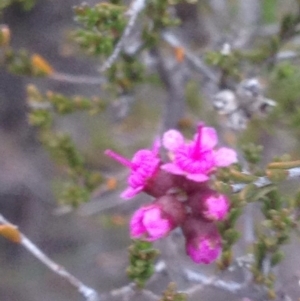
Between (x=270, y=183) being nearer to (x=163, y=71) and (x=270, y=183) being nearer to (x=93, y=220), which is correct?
(x=163, y=71)

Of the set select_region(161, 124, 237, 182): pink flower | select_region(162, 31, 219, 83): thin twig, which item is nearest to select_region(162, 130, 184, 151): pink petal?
Result: select_region(161, 124, 237, 182): pink flower

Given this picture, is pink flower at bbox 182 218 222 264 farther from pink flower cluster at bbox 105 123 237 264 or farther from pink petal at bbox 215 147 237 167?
pink petal at bbox 215 147 237 167

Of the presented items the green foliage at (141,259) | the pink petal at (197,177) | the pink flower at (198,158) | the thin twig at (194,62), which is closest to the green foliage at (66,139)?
the thin twig at (194,62)

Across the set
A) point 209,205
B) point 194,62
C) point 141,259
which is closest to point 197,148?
point 209,205

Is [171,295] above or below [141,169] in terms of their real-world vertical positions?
below

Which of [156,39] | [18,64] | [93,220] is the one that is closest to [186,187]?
[156,39]

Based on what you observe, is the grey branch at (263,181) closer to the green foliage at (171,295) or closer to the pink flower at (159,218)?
the pink flower at (159,218)

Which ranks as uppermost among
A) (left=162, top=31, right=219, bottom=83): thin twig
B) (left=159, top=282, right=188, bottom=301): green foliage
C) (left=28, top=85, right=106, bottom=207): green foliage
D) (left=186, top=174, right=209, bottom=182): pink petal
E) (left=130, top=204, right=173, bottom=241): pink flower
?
(left=186, top=174, right=209, bottom=182): pink petal

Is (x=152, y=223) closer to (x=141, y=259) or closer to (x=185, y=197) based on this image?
(x=185, y=197)
